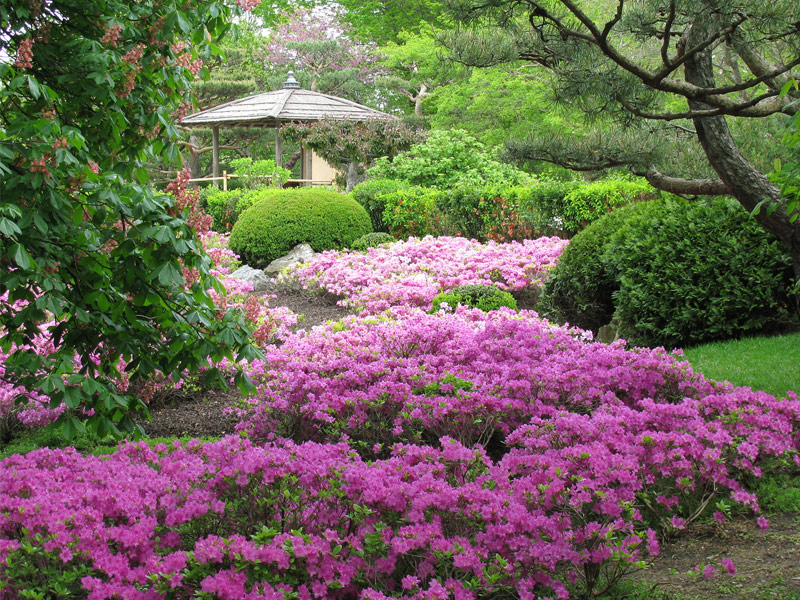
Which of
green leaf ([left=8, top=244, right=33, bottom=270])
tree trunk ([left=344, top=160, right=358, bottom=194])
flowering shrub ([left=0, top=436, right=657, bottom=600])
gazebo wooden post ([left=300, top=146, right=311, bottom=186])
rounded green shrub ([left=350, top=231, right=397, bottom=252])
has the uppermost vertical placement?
gazebo wooden post ([left=300, top=146, right=311, bottom=186])

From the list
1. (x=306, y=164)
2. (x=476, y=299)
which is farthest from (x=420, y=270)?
(x=306, y=164)

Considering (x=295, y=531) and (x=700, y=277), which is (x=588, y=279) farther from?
(x=295, y=531)

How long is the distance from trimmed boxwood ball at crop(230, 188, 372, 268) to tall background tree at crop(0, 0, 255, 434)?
973 centimetres

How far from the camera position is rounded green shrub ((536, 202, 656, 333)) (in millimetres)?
6996

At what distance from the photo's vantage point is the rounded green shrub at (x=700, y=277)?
5695mm

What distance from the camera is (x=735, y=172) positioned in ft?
17.2

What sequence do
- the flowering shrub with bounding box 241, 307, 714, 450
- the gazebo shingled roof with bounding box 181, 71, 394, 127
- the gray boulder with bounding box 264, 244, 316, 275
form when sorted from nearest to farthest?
the flowering shrub with bounding box 241, 307, 714, 450
the gray boulder with bounding box 264, 244, 316, 275
the gazebo shingled roof with bounding box 181, 71, 394, 127

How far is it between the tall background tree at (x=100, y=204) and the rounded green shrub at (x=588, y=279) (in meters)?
4.83

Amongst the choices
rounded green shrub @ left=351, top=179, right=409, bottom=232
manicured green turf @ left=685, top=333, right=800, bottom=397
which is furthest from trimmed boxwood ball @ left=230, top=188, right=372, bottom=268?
manicured green turf @ left=685, top=333, right=800, bottom=397

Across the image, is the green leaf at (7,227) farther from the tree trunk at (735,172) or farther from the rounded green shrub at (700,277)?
the rounded green shrub at (700,277)

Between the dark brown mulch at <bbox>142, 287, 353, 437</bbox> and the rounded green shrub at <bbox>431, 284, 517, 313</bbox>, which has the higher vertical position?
the rounded green shrub at <bbox>431, 284, 517, 313</bbox>

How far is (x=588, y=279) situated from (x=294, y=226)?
271 inches

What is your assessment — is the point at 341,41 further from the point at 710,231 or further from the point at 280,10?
the point at 710,231

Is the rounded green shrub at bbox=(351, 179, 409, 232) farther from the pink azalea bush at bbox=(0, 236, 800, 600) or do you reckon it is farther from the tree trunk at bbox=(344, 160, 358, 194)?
the pink azalea bush at bbox=(0, 236, 800, 600)
